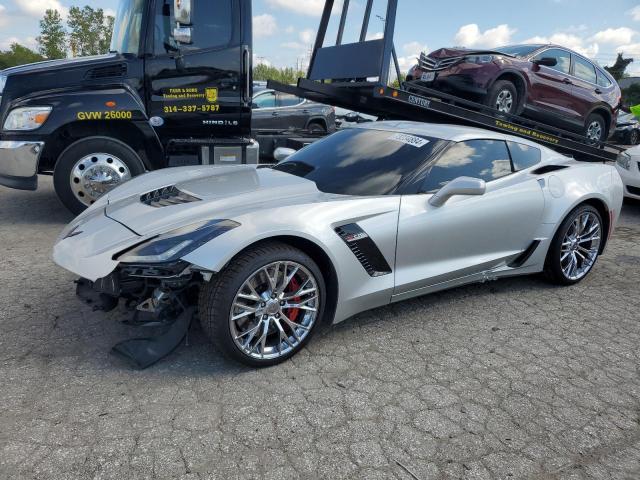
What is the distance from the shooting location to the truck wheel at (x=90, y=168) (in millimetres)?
5316

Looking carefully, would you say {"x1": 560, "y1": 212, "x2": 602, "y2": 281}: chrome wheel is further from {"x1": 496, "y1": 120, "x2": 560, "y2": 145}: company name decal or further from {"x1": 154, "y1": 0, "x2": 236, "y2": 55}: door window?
{"x1": 154, "y1": 0, "x2": 236, "y2": 55}: door window

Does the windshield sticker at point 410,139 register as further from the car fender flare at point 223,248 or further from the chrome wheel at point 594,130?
the chrome wheel at point 594,130

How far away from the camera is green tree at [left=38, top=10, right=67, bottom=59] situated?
46000 millimetres

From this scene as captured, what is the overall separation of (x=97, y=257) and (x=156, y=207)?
529 millimetres

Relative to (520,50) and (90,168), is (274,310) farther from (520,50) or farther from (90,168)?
(520,50)

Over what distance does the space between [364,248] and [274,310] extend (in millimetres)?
661

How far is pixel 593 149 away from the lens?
6758 millimetres

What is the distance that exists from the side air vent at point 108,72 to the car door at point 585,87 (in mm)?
6129

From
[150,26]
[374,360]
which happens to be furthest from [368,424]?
[150,26]

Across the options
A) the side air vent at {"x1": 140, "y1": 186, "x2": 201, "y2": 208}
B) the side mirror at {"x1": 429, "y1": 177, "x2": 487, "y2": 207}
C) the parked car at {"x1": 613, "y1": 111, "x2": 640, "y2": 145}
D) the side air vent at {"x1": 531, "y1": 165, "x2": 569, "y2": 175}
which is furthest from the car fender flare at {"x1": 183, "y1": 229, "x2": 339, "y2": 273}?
the parked car at {"x1": 613, "y1": 111, "x2": 640, "y2": 145}

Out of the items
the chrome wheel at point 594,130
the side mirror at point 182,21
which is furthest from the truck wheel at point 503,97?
the side mirror at point 182,21

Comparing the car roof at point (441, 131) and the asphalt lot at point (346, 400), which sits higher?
the car roof at point (441, 131)

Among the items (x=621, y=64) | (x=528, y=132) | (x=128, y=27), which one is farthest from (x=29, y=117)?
(x=621, y=64)

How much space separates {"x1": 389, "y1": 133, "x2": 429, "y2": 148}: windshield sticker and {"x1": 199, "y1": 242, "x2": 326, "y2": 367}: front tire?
1330 millimetres
